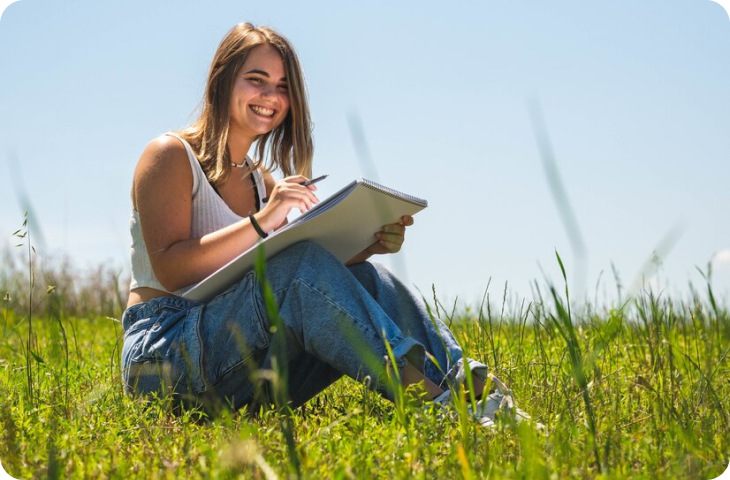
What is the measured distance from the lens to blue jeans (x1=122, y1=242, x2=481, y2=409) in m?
2.49

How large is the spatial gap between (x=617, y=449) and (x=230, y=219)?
163 centimetres

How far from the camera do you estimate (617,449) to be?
6.93ft

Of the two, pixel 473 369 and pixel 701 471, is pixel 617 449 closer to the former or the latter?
pixel 701 471

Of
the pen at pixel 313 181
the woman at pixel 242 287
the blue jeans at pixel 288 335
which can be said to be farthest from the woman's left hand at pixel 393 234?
the pen at pixel 313 181

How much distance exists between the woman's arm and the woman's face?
16.7 inches

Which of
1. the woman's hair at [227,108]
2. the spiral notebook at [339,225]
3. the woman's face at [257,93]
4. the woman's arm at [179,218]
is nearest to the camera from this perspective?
the spiral notebook at [339,225]

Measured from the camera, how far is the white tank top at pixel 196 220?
2955mm

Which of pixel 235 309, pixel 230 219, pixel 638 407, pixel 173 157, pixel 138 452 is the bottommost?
pixel 638 407

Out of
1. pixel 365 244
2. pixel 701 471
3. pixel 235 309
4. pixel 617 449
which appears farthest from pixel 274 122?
pixel 701 471

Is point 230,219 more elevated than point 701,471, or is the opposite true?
point 230,219

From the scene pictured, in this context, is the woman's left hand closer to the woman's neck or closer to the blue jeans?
the blue jeans

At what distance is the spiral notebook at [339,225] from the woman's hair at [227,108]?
53cm

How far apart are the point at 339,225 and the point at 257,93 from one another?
33.7 inches

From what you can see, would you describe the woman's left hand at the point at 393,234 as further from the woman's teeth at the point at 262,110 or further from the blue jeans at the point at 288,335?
the woman's teeth at the point at 262,110
